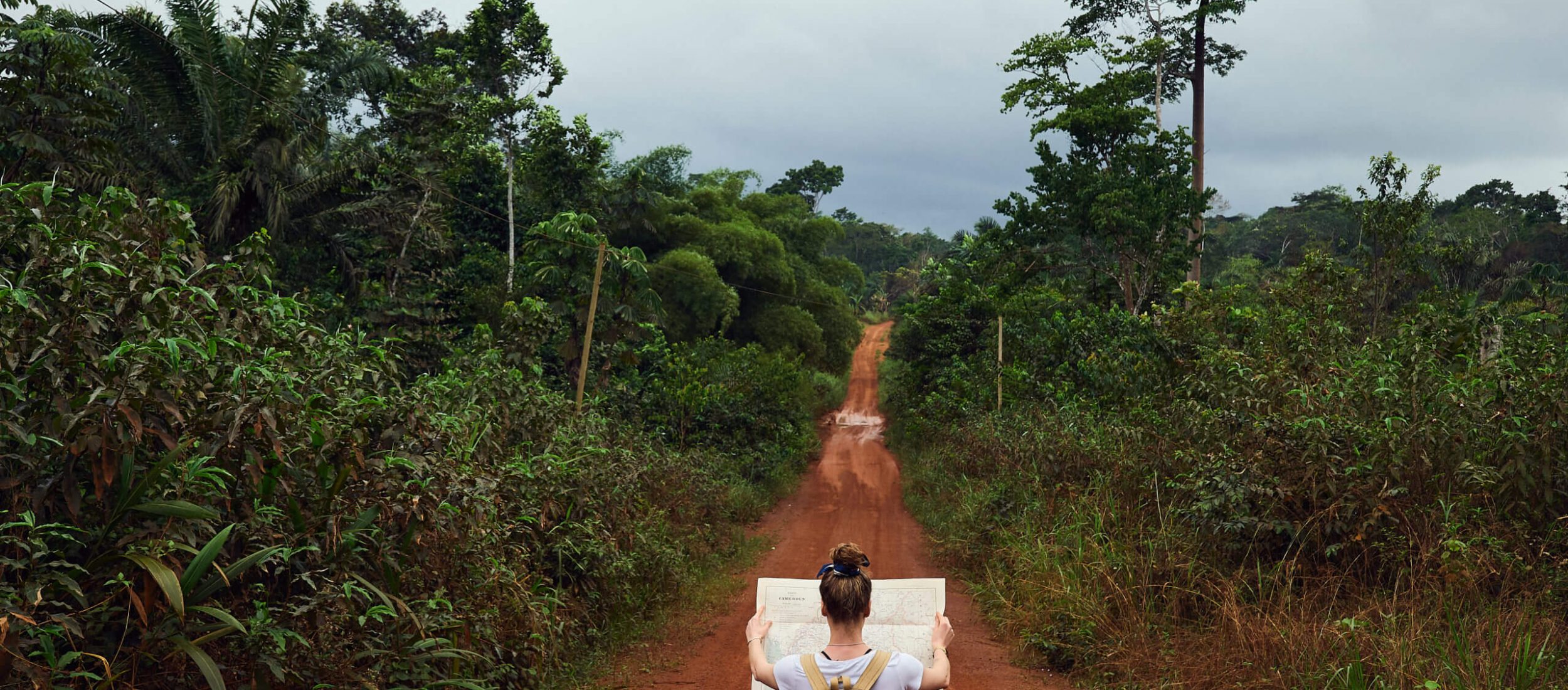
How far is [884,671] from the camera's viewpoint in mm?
2697

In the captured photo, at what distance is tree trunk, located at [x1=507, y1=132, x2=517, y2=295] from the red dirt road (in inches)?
305

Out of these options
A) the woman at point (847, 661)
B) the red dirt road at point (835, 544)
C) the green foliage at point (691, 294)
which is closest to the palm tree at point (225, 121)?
the green foliage at point (691, 294)

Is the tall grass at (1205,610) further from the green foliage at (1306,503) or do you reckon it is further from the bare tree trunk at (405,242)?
the bare tree trunk at (405,242)

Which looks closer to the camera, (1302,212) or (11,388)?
(11,388)

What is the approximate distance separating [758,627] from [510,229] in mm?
18950

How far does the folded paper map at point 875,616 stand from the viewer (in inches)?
137

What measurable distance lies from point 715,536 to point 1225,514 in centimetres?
707

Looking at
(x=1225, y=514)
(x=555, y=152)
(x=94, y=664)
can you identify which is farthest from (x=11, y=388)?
(x=555, y=152)

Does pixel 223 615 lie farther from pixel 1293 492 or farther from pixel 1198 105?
pixel 1198 105

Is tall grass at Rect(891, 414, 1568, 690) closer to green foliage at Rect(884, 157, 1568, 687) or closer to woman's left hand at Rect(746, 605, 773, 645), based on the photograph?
green foliage at Rect(884, 157, 1568, 687)

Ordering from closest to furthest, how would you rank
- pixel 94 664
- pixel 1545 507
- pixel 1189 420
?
1. pixel 94 664
2. pixel 1545 507
3. pixel 1189 420

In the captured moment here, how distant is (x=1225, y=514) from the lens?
677cm

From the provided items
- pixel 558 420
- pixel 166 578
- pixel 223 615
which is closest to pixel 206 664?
pixel 223 615

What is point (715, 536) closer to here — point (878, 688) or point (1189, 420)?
point (1189, 420)
